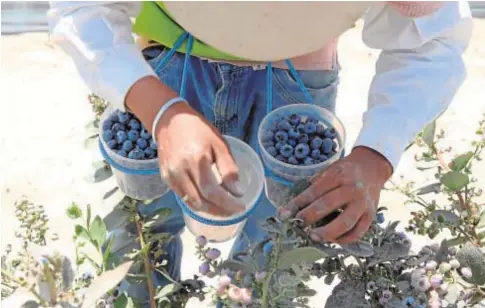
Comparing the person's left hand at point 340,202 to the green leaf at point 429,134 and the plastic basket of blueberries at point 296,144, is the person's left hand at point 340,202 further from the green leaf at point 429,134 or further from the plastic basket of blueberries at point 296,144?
the green leaf at point 429,134

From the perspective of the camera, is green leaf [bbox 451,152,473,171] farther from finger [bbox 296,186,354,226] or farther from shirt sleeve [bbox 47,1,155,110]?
shirt sleeve [bbox 47,1,155,110]

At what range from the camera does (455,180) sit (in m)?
1.01

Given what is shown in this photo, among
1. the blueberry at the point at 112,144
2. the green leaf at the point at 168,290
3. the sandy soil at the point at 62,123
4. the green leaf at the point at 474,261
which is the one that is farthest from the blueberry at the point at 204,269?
the sandy soil at the point at 62,123

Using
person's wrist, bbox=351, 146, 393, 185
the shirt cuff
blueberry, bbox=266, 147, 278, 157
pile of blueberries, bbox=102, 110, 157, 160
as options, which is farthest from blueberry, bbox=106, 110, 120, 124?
person's wrist, bbox=351, 146, 393, 185

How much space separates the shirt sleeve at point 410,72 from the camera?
3.06 ft

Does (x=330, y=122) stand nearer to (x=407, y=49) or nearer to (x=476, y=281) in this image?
(x=407, y=49)

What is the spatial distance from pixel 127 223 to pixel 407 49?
454mm

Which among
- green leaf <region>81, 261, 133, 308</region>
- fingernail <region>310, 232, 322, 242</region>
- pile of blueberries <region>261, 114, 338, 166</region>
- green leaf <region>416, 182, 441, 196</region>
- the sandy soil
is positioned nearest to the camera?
green leaf <region>81, 261, 133, 308</region>

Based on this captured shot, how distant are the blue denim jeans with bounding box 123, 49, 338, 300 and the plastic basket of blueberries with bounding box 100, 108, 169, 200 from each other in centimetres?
9

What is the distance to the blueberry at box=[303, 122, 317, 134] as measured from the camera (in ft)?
3.18

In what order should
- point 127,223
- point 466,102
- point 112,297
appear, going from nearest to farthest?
point 112,297 < point 127,223 < point 466,102

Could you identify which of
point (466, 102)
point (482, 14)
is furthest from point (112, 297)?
point (482, 14)

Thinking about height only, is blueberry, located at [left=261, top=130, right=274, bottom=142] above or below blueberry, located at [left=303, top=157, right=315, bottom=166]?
below

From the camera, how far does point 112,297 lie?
0.97m
